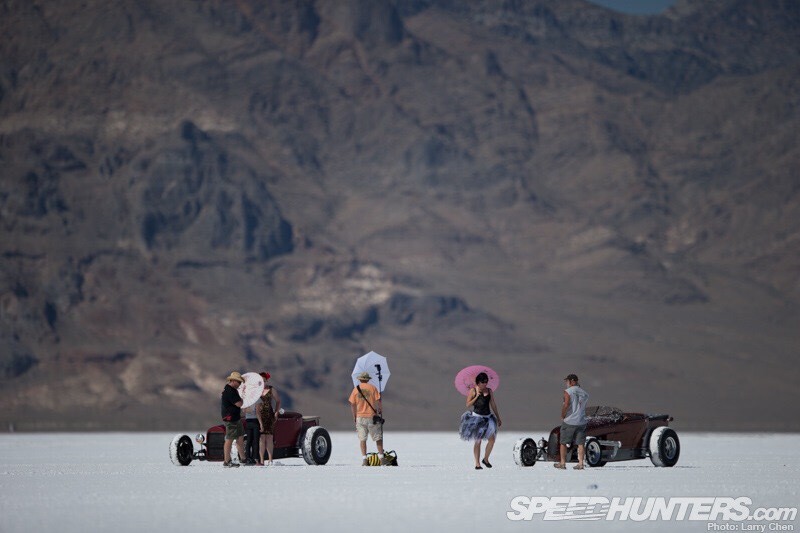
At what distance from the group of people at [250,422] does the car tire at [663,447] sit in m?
9.11

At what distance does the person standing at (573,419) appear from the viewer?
36562 mm

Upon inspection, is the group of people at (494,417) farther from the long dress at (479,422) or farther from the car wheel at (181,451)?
the car wheel at (181,451)

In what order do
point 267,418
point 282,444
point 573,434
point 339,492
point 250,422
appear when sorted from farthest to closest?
point 282,444
point 250,422
point 267,418
point 573,434
point 339,492

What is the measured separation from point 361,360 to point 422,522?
52.2ft

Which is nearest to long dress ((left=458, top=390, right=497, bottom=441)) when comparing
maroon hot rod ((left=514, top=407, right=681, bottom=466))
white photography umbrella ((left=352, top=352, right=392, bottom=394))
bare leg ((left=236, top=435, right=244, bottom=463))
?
maroon hot rod ((left=514, top=407, right=681, bottom=466))

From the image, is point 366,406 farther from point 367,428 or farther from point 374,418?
point 367,428

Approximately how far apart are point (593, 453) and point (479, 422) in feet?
11.5

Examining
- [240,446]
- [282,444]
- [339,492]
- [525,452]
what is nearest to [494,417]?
[525,452]

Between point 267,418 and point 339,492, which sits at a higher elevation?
point 267,418

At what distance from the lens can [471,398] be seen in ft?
120

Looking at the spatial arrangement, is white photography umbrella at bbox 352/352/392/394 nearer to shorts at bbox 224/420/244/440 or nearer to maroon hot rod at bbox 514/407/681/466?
shorts at bbox 224/420/244/440

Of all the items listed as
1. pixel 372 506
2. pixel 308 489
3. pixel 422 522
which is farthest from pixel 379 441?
pixel 422 522

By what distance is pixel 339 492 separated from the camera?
30.0 metres

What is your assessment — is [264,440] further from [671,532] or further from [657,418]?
[671,532]
